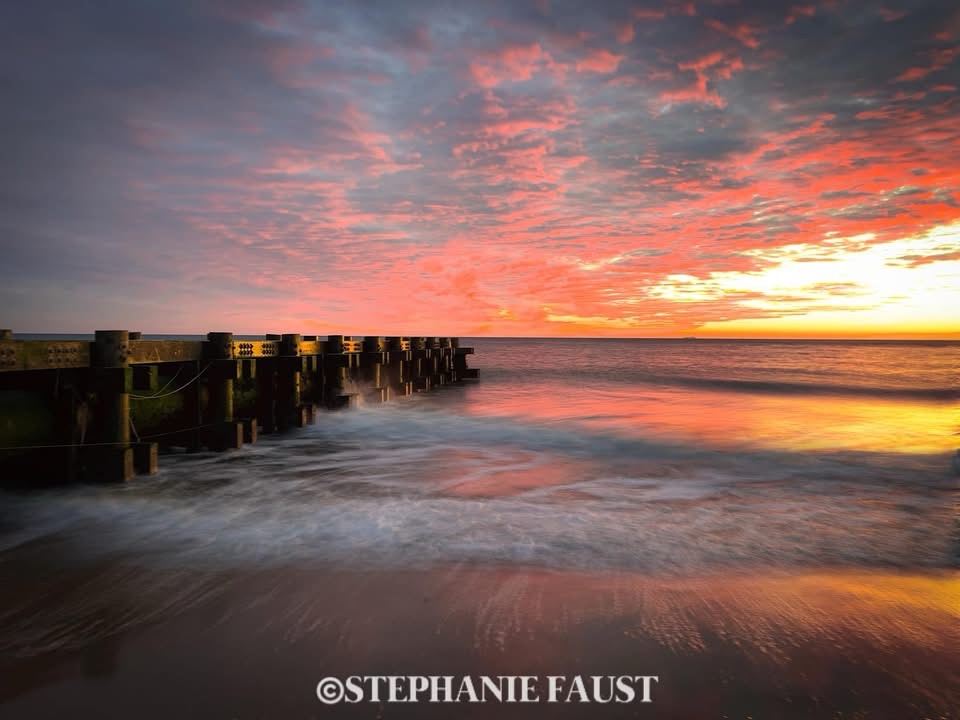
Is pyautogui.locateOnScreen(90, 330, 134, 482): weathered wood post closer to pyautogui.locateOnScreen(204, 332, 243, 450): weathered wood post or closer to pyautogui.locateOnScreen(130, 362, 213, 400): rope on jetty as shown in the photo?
pyautogui.locateOnScreen(130, 362, 213, 400): rope on jetty

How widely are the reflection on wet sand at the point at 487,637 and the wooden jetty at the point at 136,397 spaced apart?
3293 millimetres

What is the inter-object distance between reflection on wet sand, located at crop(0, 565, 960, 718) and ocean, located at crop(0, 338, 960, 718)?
0.06 feet

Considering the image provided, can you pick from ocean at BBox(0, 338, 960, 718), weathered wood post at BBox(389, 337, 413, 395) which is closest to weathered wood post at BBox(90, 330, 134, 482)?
ocean at BBox(0, 338, 960, 718)

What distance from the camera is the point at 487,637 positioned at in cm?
393

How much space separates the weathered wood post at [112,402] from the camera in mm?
7598

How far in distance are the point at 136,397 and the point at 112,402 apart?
4.11 ft

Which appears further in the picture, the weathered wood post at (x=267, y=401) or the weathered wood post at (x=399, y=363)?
the weathered wood post at (x=399, y=363)

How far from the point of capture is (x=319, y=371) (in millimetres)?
16672

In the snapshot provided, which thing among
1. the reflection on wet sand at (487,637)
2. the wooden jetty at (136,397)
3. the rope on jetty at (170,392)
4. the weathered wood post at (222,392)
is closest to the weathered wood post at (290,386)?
the wooden jetty at (136,397)

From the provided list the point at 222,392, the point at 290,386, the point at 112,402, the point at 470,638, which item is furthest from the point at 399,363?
the point at 470,638

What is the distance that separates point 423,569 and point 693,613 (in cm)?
235

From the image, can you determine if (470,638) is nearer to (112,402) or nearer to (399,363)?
(112,402)

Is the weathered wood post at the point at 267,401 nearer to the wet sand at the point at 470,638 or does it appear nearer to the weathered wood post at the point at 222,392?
the weathered wood post at the point at 222,392

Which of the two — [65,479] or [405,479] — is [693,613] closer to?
[405,479]
